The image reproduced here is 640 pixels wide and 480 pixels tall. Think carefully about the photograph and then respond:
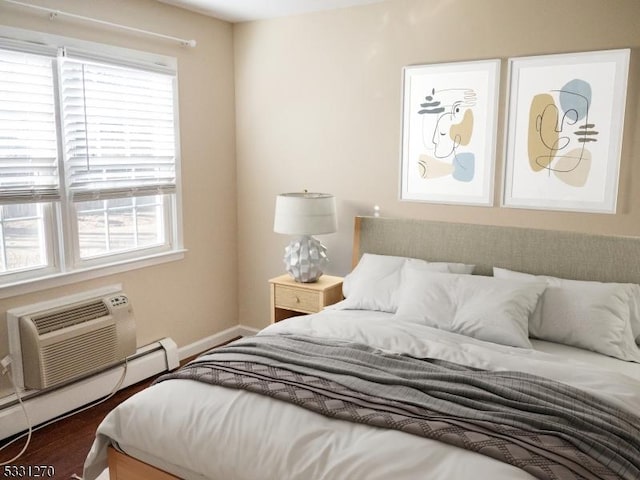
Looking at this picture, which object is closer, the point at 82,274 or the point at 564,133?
the point at 564,133

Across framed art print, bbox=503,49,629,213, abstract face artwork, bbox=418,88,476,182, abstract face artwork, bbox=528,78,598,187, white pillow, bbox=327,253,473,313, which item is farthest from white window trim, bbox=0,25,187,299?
abstract face artwork, bbox=528,78,598,187

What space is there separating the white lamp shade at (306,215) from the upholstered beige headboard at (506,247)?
27cm

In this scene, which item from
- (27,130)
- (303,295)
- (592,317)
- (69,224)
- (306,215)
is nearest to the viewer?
(592,317)

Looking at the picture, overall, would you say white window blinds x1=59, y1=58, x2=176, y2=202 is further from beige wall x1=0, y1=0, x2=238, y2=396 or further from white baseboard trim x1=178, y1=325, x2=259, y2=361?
white baseboard trim x1=178, y1=325, x2=259, y2=361

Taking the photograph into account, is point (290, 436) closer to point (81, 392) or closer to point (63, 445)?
point (63, 445)

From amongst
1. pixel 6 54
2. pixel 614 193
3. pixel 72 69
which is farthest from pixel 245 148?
pixel 614 193

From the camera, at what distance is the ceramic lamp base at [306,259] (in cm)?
375

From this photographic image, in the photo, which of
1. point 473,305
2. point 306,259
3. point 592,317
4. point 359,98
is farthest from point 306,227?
point 592,317

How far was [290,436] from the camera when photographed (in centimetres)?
182

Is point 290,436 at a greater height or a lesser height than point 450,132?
lesser

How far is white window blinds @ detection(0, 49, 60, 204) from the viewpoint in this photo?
2.88 m

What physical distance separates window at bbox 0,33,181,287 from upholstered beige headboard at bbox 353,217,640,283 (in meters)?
1.53

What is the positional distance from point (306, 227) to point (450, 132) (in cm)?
114

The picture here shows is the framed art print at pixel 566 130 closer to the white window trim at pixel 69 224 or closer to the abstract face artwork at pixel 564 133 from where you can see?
the abstract face artwork at pixel 564 133
